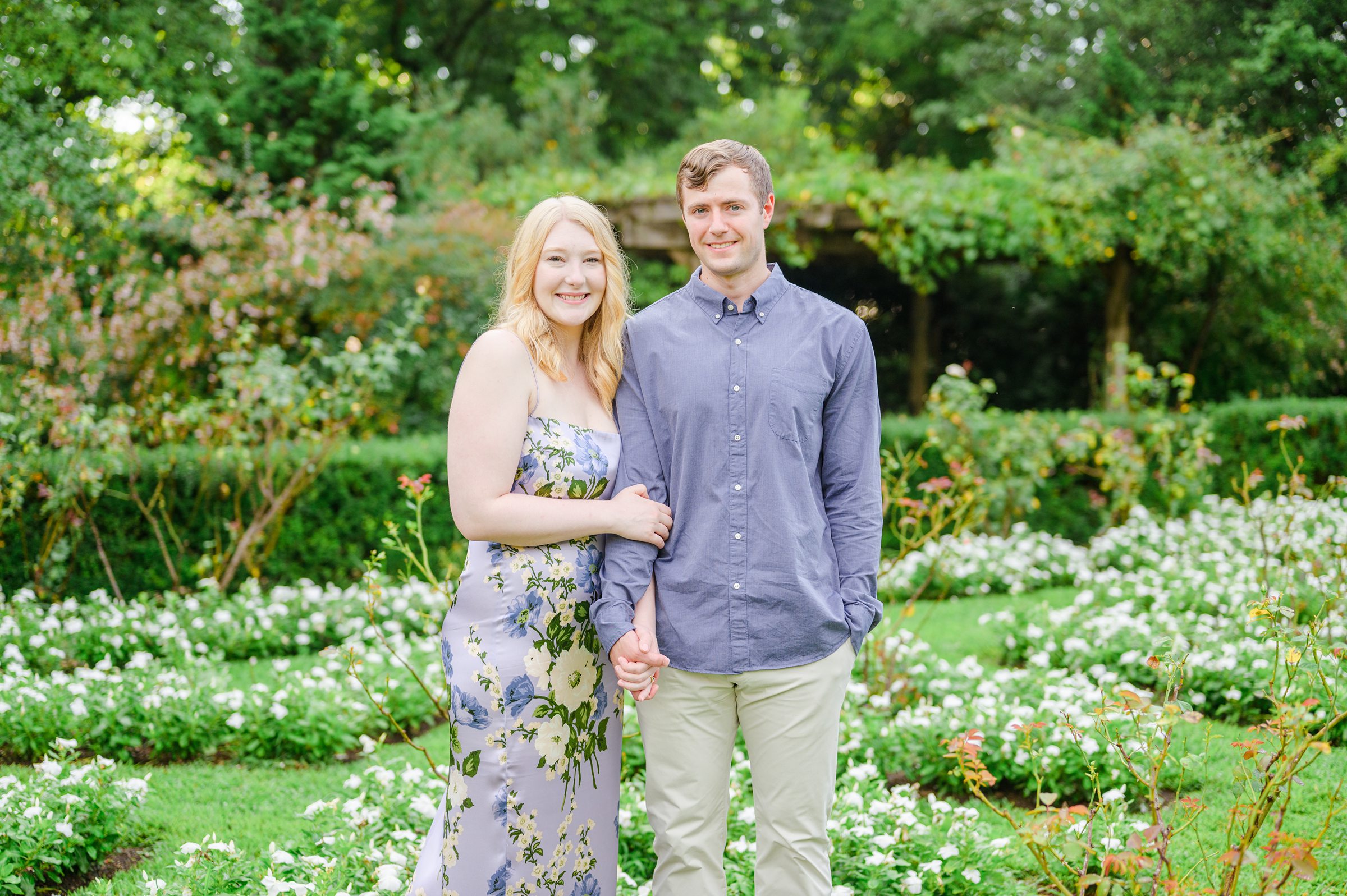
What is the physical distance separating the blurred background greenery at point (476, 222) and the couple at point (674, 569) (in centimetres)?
402

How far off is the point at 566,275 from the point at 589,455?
16.9 inches

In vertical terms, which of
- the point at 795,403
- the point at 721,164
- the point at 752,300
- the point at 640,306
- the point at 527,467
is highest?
the point at 640,306

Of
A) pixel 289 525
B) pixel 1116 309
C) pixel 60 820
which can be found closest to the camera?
pixel 60 820

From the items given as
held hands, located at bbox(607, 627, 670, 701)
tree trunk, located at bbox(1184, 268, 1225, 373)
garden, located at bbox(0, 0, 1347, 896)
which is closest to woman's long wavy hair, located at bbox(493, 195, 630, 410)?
held hands, located at bbox(607, 627, 670, 701)

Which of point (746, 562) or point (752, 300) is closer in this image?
point (746, 562)

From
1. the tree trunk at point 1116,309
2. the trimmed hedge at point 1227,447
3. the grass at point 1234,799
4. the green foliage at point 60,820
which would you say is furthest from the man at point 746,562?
the tree trunk at point 1116,309

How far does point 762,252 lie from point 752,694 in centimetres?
105

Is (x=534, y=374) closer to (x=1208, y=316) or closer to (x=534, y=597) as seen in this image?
(x=534, y=597)

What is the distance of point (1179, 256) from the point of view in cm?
919

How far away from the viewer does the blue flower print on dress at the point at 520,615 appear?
2188 mm

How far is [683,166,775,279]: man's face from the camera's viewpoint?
7.22ft

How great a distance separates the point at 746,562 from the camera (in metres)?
2.19

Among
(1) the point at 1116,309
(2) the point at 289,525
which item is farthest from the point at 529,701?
(1) the point at 1116,309

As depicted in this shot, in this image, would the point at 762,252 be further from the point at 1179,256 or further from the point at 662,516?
the point at 1179,256
